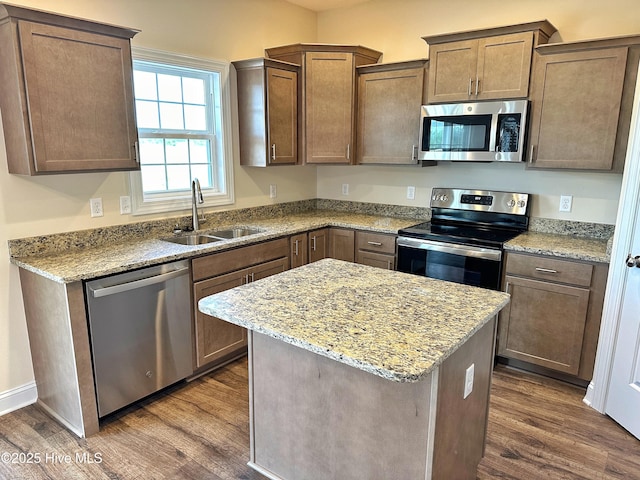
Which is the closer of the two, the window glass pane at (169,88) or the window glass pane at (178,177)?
the window glass pane at (169,88)

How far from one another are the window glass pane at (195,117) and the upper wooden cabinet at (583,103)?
7.83ft

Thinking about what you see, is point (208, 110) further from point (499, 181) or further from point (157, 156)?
point (499, 181)

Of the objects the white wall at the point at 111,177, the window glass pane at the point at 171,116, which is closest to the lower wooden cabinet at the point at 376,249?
the white wall at the point at 111,177

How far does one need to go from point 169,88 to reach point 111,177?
2.70ft

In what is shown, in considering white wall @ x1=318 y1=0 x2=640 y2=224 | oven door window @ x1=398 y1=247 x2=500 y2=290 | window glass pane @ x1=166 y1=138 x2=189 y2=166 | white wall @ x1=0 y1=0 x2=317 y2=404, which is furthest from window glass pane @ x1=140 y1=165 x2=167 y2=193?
oven door window @ x1=398 y1=247 x2=500 y2=290

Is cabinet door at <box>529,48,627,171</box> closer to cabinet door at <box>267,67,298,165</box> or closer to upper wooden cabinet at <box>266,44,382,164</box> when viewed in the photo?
upper wooden cabinet at <box>266,44,382,164</box>

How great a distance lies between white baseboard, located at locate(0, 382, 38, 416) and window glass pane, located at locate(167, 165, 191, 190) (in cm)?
156

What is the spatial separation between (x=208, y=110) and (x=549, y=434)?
3.16 metres

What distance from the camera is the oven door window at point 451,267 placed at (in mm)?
2963

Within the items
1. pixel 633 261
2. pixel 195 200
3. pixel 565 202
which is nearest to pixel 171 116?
pixel 195 200

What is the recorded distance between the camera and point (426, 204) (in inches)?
151

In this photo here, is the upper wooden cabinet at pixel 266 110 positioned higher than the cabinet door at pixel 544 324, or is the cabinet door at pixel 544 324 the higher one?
the upper wooden cabinet at pixel 266 110

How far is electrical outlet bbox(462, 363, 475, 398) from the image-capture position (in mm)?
1644

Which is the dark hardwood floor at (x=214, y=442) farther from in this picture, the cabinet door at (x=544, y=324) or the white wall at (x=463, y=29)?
the white wall at (x=463, y=29)
